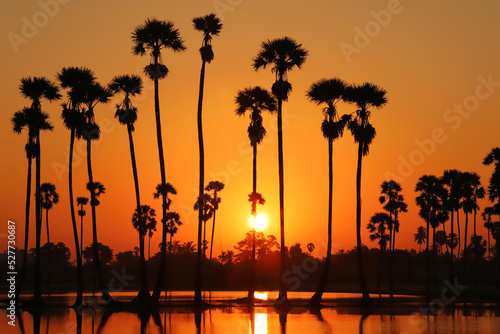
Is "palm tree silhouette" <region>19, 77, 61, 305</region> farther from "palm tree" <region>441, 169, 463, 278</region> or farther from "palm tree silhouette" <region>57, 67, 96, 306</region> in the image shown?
"palm tree" <region>441, 169, 463, 278</region>

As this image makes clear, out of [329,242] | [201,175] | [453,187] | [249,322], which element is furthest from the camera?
[453,187]

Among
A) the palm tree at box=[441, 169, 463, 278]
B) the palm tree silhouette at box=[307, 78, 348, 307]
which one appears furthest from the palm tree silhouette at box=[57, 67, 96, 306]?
the palm tree at box=[441, 169, 463, 278]

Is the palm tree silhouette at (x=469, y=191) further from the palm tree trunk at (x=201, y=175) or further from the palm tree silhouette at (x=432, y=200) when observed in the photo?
the palm tree trunk at (x=201, y=175)

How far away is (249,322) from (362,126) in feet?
78.0

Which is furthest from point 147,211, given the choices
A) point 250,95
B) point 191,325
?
point 191,325

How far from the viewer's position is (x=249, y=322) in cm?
3891

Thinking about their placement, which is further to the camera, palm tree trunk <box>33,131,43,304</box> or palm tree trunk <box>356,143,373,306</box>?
palm tree trunk <box>356,143,373,306</box>

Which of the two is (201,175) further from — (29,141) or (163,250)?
(29,141)

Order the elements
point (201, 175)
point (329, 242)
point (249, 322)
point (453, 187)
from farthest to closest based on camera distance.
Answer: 1. point (453, 187)
2. point (329, 242)
3. point (201, 175)
4. point (249, 322)

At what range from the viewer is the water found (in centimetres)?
3362

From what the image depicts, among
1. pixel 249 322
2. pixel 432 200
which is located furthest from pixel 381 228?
pixel 249 322

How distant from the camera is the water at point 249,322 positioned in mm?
33625

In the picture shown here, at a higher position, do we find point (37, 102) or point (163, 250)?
point (37, 102)

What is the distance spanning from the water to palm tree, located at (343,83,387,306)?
26.5ft
